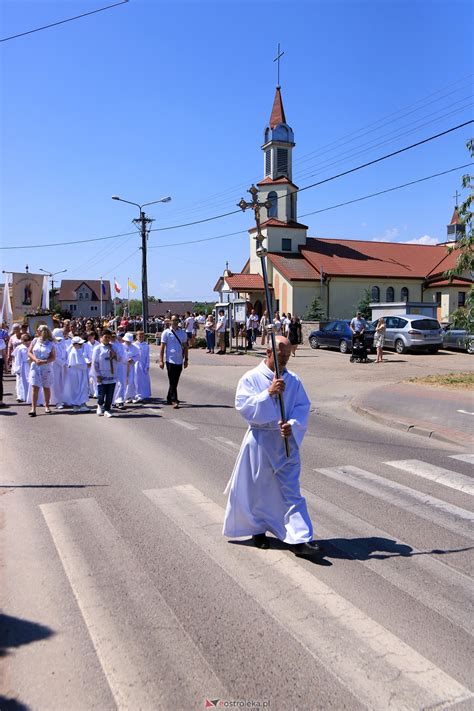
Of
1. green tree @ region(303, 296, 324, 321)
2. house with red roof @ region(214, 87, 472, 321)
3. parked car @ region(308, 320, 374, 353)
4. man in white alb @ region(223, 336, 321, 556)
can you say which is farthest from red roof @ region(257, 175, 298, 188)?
man in white alb @ region(223, 336, 321, 556)

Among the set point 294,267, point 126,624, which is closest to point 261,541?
point 126,624

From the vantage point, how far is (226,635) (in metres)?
3.39

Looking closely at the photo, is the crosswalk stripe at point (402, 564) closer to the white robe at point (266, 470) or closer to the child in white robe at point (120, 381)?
the white robe at point (266, 470)

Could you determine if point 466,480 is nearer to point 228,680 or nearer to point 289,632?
point 289,632

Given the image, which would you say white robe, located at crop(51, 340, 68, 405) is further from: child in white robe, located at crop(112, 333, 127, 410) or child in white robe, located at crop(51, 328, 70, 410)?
child in white robe, located at crop(112, 333, 127, 410)

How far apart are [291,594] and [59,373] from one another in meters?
10.2

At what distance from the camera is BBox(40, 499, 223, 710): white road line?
2.94 metres

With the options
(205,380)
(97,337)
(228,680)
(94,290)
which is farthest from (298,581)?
(94,290)

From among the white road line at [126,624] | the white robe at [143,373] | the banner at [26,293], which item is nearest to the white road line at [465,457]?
the white road line at [126,624]

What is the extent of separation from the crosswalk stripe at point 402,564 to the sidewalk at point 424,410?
4.53 m

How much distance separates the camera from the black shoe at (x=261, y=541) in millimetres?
4688

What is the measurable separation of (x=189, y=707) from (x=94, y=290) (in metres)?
113

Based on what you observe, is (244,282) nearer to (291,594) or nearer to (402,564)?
(402,564)

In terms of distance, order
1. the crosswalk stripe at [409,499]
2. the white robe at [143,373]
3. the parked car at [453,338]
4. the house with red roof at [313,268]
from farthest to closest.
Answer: the house with red roof at [313,268] → the parked car at [453,338] → the white robe at [143,373] → the crosswalk stripe at [409,499]
